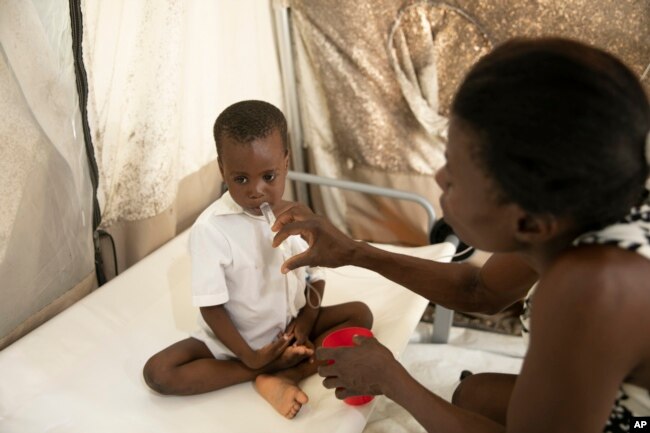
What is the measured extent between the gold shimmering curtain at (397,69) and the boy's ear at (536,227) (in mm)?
1146

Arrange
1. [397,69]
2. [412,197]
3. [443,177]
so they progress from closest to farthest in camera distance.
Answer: [443,177] → [412,197] → [397,69]

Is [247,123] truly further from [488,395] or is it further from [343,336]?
[488,395]

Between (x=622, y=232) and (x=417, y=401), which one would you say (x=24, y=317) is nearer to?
(x=417, y=401)

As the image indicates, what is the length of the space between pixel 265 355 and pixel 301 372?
0.37ft

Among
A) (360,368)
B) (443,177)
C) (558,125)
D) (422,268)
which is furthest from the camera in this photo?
(422,268)

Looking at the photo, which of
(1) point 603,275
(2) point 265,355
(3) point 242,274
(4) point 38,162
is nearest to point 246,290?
(3) point 242,274

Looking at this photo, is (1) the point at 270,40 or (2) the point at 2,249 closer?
(2) the point at 2,249

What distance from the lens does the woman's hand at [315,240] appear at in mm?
1104

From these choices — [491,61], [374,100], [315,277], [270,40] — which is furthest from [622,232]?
[270,40]

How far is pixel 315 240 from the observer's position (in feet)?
3.72

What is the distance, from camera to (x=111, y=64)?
137 centimetres

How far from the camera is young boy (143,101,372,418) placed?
3.63 ft

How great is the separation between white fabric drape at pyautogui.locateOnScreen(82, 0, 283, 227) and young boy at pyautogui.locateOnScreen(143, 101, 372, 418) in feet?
1.27

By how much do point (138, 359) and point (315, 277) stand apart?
436 millimetres
